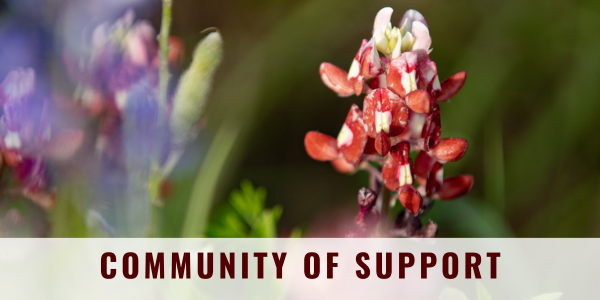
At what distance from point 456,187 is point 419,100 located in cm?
9

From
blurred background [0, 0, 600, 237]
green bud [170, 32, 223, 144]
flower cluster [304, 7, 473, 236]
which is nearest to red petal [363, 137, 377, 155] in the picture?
flower cluster [304, 7, 473, 236]

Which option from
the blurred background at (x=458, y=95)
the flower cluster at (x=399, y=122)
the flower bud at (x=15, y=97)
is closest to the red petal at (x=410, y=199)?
the flower cluster at (x=399, y=122)

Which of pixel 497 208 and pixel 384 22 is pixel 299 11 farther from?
pixel 384 22

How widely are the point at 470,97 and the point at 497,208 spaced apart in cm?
32

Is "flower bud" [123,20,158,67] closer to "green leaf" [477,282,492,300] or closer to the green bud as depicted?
the green bud

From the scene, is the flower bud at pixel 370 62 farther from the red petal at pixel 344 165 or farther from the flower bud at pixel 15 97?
the flower bud at pixel 15 97

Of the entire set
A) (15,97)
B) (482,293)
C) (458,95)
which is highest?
(458,95)

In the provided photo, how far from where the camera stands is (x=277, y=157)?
2.81 feet

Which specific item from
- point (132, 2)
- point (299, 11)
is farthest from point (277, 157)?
point (132, 2)

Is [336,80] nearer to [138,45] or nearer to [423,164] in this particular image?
[423,164]

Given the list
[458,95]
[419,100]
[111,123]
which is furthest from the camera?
[458,95]

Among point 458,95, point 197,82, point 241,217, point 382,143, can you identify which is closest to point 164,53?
point 197,82

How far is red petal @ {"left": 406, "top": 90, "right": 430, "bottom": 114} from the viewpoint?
0.28 meters

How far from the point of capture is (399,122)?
30cm
